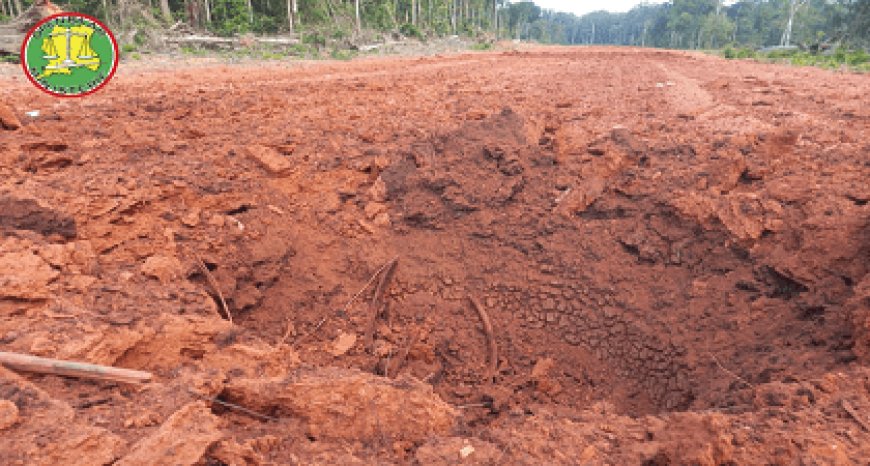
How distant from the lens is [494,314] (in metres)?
4.04

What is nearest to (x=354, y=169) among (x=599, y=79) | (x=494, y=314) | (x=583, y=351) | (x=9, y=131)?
(x=494, y=314)

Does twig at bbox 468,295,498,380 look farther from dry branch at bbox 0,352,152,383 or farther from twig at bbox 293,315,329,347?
dry branch at bbox 0,352,152,383

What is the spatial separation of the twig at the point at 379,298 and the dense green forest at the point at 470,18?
13.1m

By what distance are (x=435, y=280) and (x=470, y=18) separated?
48947 mm

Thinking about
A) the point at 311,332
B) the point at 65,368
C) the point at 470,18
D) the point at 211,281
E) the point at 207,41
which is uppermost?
the point at 470,18

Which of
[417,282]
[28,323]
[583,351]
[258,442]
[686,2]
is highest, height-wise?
[686,2]

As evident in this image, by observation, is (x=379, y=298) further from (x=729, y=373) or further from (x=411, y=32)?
(x=411, y=32)

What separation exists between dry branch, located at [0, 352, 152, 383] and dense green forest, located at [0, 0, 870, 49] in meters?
14.2

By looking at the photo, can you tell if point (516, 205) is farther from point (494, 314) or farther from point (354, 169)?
point (354, 169)

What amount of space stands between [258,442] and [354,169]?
2.77m

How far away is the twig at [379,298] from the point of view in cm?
379

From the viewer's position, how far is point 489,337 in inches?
153

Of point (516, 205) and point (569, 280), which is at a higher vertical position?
point (516, 205)

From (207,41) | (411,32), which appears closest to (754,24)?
(411,32)
